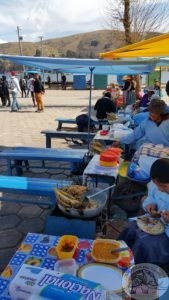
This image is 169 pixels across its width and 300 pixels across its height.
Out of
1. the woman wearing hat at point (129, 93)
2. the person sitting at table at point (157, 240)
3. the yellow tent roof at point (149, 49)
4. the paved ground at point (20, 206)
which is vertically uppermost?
the yellow tent roof at point (149, 49)

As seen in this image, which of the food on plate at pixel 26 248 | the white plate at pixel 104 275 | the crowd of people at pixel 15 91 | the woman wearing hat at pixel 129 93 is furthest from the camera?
the crowd of people at pixel 15 91

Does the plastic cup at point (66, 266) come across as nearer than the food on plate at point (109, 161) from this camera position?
Yes

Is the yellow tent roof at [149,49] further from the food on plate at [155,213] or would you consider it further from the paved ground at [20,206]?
the food on plate at [155,213]

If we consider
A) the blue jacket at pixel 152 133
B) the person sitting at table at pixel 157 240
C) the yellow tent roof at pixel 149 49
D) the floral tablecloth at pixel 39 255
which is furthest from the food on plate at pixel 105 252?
the blue jacket at pixel 152 133

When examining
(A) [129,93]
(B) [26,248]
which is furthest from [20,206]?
(A) [129,93]

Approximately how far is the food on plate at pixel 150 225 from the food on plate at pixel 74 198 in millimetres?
473

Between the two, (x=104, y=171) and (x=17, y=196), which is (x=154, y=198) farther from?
(x=17, y=196)

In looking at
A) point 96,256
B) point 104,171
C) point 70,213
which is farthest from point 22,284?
point 104,171

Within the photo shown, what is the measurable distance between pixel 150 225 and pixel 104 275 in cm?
87

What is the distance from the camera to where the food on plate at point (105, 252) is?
75.6 inches

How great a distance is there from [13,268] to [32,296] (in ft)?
1.63

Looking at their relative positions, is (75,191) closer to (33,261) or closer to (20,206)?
(33,261)

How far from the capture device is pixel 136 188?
4.55 m

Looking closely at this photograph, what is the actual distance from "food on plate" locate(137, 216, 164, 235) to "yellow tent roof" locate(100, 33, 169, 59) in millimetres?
2279
